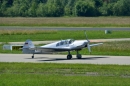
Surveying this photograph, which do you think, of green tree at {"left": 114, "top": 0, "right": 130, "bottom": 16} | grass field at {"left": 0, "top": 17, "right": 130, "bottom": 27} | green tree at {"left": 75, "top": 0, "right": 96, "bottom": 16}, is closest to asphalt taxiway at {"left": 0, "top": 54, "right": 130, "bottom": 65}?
grass field at {"left": 0, "top": 17, "right": 130, "bottom": 27}

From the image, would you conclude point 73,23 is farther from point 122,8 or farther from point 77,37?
point 122,8

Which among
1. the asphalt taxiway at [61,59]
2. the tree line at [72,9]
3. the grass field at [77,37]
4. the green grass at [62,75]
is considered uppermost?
the green grass at [62,75]

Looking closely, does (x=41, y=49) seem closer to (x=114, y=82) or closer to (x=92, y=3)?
(x=114, y=82)

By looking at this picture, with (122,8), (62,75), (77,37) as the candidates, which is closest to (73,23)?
(77,37)

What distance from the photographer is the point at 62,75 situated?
22.9 m

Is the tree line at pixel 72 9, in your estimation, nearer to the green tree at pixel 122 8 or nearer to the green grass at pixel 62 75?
the green tree at pixel 122 8

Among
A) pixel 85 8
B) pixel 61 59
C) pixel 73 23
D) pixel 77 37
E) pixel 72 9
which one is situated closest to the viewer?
pixel 61 59

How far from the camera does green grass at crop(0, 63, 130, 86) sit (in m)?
19.9

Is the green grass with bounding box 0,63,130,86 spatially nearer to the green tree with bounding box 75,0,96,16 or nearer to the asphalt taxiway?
the asphalt taxiway

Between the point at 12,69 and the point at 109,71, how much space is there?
5185 mm

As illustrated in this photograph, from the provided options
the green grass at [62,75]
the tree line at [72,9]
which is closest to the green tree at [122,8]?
the tree line at [72,9]

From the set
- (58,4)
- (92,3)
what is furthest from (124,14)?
(58,4)

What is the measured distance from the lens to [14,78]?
21.5m

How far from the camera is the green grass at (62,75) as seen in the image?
65.4ft
